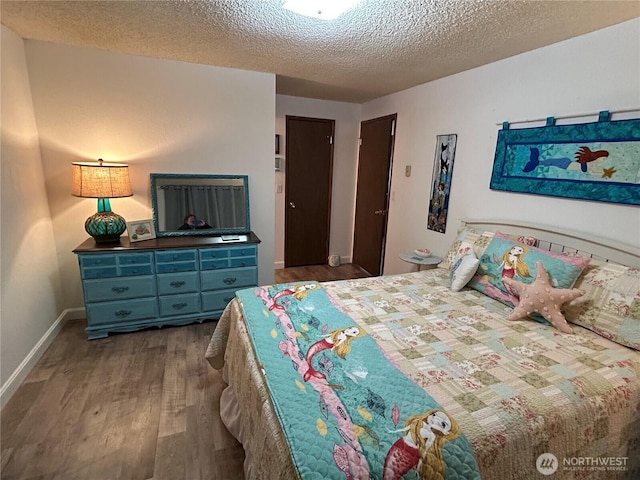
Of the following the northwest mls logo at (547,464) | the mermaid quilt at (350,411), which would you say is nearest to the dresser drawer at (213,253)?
the mermaid quilt at (350,411)

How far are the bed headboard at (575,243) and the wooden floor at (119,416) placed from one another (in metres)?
2.31

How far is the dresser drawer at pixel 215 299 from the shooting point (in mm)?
2885

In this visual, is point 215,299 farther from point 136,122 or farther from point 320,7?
point 320,7

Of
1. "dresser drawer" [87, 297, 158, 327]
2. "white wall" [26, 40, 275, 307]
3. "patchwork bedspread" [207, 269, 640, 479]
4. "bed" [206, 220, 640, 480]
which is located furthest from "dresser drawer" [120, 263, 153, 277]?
"patchwork bedspread" [207, 269, 640, 479]

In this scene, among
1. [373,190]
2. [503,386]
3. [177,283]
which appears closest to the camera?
[503,386]

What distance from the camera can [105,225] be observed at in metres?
2.58

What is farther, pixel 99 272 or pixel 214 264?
pixel 214 264

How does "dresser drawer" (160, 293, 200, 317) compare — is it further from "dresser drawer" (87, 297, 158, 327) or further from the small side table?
the small side table

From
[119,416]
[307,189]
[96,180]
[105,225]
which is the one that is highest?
[96,180]

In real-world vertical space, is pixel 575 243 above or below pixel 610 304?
above

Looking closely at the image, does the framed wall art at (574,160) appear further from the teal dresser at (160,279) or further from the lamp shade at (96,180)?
the lamp shade at (96,180)

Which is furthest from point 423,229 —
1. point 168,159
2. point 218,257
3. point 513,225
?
point 168,159

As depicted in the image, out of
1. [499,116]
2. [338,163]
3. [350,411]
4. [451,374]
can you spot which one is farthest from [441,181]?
[350,411]

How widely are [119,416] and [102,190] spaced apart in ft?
5.21
